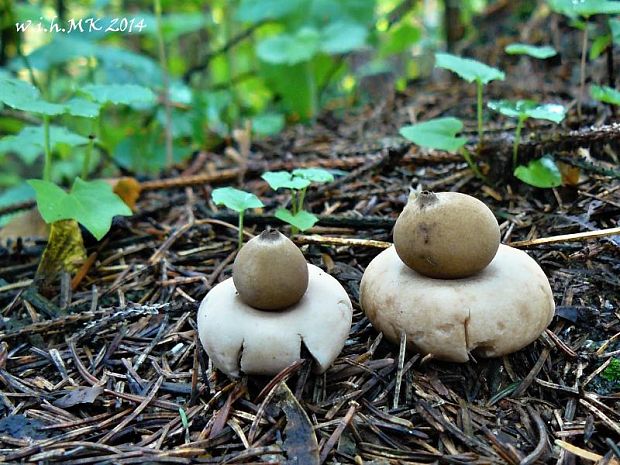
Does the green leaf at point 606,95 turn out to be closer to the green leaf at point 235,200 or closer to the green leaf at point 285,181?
the green leaf at point 285,181

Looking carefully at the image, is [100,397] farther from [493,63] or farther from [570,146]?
[493,63]

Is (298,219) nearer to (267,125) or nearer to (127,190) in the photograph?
(127,190)

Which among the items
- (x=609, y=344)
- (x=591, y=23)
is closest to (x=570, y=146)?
(x=609, y=344)

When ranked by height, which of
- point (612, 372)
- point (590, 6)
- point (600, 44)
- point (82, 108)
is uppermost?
point (590, 6)

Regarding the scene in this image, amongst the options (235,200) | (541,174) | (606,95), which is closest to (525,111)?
(541,174)

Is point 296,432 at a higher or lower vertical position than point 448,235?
lower

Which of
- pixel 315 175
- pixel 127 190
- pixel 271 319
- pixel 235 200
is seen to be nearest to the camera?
pixel 271 319
